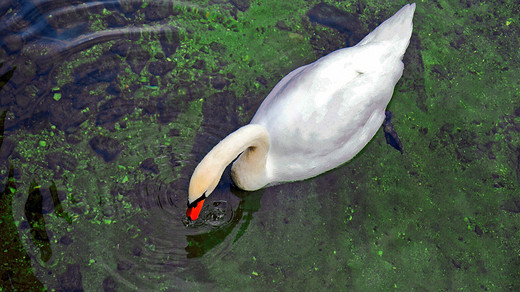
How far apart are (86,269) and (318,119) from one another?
2.21 m

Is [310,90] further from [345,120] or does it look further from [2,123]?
[2,123]

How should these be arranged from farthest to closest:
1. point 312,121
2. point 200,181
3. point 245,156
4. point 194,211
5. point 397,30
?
1. point 397,30
2. point 245,156
3. point 312,121
4. point 194,211
5. point 200,181

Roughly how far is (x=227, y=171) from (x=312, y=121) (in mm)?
1013

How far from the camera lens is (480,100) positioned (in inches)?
227

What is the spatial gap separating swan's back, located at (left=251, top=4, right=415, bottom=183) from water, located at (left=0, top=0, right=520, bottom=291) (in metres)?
0.38

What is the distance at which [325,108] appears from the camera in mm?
4305

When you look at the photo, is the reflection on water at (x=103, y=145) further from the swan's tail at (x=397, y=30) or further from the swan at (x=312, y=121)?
the swan's tail at (x=397, y=30)

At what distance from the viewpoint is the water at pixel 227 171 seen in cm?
430

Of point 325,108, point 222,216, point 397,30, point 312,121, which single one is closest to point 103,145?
point 222,216

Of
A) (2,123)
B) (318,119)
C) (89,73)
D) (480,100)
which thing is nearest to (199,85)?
(89,73)

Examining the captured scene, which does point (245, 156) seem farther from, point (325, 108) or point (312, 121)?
point (325, 108)

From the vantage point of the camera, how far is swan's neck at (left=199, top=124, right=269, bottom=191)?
4.00 meters

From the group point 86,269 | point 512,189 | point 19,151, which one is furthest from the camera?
point 512,189

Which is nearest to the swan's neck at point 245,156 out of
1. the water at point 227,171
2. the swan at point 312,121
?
the swan at point 312,121
